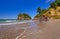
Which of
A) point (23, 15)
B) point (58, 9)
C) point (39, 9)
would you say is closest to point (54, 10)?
point (58, 9)

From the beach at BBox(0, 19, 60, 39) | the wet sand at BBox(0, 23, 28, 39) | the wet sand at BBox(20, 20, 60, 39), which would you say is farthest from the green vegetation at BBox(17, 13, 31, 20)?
the wet sand at BBox(20, 20, 60, 39)

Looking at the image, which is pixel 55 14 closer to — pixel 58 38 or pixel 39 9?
pixel 39 9

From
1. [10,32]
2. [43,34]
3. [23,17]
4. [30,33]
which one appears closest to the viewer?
[43,34]

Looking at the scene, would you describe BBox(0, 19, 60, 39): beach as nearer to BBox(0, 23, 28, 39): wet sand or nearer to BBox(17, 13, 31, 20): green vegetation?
BBox(0, 23, 28, 39): wet sand

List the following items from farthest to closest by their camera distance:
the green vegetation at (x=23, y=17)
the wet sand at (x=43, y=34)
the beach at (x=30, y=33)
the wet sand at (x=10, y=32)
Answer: the green vegetation at (x=23, y=17), the wet sand at (x=10, y=32), the beach at (x=30, y=33), the wet sand at (x=43, y=34)

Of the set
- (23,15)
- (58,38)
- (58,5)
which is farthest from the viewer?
(23,15)

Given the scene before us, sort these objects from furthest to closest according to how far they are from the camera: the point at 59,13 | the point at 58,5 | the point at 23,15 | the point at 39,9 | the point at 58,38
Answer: the point at 23,15 < the point at 39,9 < the point at 58,5 < the point at 59,13 < the point at 58,38

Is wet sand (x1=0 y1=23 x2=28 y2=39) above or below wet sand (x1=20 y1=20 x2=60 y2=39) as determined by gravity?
above

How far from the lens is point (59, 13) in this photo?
3361 inches

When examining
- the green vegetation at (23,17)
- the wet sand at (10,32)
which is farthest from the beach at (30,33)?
the green vegetation at (23,17)

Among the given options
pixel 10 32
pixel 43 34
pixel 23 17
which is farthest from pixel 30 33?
pixel 23 17

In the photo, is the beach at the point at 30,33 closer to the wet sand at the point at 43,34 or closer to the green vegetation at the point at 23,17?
the wet sand at the point at 43,34

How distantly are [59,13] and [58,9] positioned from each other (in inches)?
261

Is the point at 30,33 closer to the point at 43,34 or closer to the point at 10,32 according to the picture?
the point at 43,34
